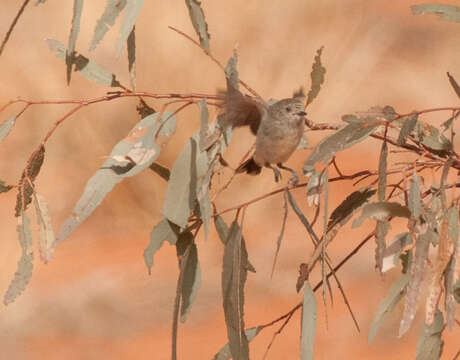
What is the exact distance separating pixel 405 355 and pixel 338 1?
755 millimetres

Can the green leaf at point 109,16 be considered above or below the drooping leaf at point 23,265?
above

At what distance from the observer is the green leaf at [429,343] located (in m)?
0.62

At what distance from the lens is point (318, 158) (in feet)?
1.86

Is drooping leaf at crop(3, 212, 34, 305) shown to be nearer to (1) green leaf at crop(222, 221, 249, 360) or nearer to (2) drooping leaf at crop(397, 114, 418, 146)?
(1) green leaf at crop(222, 221, 249, 360)

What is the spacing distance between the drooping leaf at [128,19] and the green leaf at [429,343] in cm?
33

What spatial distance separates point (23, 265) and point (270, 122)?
23 cm

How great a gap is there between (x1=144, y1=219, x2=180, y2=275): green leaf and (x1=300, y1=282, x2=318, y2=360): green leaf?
11cm

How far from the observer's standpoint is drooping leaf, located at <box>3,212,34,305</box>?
593 millimetres

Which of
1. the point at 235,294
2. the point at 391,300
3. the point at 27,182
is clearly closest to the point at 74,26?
the point at 27,182

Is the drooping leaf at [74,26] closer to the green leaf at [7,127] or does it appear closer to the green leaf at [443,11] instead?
the green leaf at [7,127]

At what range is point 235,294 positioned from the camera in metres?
0.58

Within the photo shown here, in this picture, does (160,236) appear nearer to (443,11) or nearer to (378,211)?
(378,211)

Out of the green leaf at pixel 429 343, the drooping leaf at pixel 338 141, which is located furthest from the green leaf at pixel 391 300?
the drooping leaf at pixel 338 141

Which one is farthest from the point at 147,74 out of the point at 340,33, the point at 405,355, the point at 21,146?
the point at 405,355
